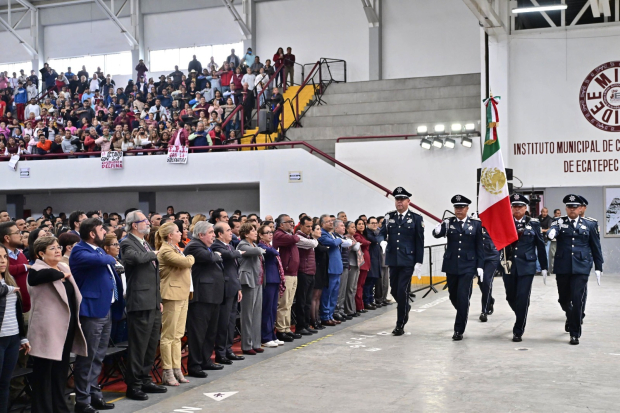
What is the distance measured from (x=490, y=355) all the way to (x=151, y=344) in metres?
4.21

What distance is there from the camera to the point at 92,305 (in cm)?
649

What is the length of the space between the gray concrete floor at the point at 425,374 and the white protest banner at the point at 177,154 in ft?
35.2

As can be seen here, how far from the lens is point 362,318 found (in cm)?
1242

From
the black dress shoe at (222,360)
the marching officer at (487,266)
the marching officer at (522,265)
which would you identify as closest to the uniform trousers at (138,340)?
the black dress shoe at (222,360)

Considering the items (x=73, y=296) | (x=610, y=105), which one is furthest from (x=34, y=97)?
(x=73, y=296)

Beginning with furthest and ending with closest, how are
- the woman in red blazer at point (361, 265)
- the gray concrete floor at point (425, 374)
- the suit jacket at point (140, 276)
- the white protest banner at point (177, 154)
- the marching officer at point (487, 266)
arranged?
1. the white protest banner at point (177, 154)
2. the woman in red blazer at point (361, 265)
3. the marching officer at point (487, 266)
4. the suit jacket at point (140, 276)
5. the gray concrete floor at point (425, 374)

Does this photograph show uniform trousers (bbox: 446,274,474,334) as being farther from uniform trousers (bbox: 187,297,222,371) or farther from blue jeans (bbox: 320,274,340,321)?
uniform trousers (bbox: 187,297,222,371)

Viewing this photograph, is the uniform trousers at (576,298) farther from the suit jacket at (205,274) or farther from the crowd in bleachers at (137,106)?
the crowd in bleachers at (137,106)

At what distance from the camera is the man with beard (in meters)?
6.44

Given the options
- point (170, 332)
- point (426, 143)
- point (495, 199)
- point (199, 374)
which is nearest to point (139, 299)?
point (170, 332)

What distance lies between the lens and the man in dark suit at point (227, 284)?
841cm

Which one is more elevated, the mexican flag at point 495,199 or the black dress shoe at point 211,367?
the mexican flag at point 495,199

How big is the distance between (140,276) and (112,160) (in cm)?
1552

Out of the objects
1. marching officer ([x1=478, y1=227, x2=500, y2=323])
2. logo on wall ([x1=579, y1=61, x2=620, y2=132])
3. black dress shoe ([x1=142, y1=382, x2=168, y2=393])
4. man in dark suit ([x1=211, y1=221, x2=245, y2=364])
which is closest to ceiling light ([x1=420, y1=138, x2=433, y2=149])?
logo on wall ([x1=579, y1=61, x2=620, y2=132])
